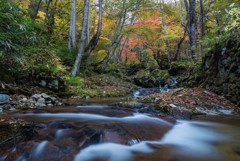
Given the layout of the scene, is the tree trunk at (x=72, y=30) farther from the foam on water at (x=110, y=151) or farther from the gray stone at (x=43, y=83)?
the foam on water at (x=110, y=151)

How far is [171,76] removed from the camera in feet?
51.0

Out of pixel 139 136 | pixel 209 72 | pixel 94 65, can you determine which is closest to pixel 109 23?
pixel 94 65

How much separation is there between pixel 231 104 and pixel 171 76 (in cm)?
836

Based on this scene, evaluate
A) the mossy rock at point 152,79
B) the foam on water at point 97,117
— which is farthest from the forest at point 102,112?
the mossy rock at point 152,79

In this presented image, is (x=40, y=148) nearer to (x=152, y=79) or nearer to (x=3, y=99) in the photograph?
(x=3, y=99)

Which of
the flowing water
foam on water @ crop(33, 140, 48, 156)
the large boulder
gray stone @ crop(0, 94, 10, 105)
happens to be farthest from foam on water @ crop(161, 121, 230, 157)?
gray stone @ crop(0, 94, 10, 105)

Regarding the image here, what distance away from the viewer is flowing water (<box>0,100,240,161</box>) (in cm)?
314

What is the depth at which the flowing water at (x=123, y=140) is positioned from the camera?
3.14 meters

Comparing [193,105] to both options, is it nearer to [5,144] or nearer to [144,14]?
[5,144]

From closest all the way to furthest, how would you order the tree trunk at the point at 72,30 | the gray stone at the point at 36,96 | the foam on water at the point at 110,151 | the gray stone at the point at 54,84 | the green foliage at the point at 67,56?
the foam on water at the point at 110,151 < the gray stone at the point at 36,96 < the gray stone at the point at 54,84 < the green foliage at the point at 67,56 < the tree trunk at the point at 72,30

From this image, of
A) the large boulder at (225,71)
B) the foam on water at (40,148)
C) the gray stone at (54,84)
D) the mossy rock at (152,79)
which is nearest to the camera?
the foam on water at (40,148)

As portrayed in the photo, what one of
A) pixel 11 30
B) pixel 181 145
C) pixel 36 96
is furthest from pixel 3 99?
Answer: pixel 181 145

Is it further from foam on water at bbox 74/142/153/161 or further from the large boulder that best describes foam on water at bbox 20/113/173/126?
the large boulder

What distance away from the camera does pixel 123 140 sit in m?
3.66
